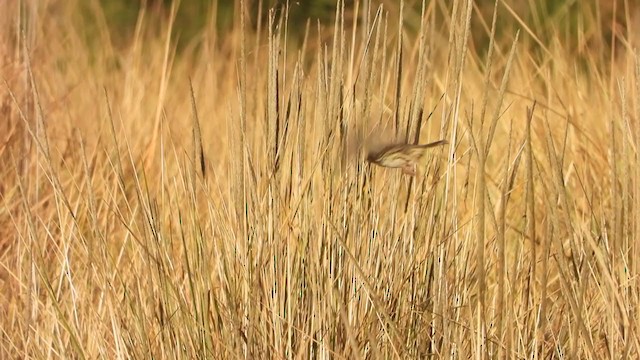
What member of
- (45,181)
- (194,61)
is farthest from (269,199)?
(194,61)

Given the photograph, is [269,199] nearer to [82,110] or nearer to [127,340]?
[127,340]

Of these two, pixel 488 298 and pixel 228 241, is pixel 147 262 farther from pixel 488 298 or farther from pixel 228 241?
pixel 488 298

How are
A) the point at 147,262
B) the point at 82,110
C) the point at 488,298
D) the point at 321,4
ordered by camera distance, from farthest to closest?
the point at 321,4
the point at 82,110
the point at 488,298
the point at 147,262

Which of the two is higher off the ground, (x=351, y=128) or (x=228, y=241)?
(x=351, y=128)

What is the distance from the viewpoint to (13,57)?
2.49m

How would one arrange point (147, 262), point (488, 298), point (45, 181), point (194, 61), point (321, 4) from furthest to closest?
point (321, 4) < point (194, 61) < point (45, 181) < point (488, 298) < point (147, 262)

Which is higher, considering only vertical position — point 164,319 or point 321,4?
point 321,4

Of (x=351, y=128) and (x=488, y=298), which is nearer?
(x=351, y=128)

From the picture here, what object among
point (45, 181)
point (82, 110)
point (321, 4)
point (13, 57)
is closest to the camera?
point (45, 181)

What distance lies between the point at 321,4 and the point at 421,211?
3325 mm

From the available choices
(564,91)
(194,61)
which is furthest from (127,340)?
(194,61)

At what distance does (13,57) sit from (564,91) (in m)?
1.32

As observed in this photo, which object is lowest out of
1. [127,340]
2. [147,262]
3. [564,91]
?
[127,340]

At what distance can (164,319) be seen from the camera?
141cm
